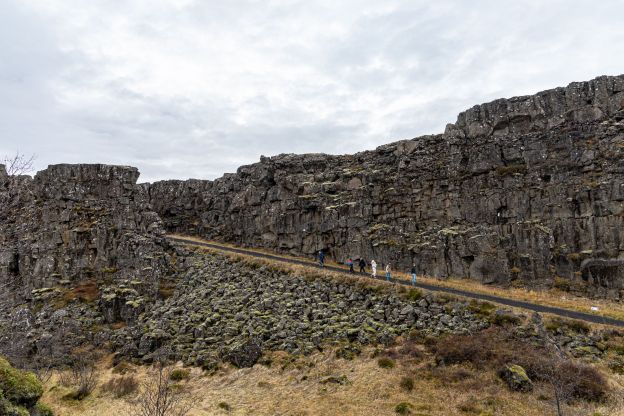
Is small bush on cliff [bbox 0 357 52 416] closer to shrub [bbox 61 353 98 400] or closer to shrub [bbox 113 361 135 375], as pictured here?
shrub [bbox 61 353 98 400]

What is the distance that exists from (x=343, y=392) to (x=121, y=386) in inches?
543

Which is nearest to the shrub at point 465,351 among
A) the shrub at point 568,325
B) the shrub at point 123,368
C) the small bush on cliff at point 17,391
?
the shrub at point 568,325

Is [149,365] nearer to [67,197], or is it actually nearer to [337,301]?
[337,301]

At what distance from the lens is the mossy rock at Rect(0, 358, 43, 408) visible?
8883 mm

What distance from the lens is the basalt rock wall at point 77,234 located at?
3712cm

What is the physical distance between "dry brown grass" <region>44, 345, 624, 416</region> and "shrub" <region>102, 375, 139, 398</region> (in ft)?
1.08

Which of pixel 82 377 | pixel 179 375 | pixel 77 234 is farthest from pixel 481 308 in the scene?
pixel 77 234

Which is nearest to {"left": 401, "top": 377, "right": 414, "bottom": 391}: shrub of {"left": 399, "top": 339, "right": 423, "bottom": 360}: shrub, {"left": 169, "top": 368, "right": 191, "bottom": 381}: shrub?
{"left": 399, "top": 339, "right": 423, "bottom": 360}: shrub

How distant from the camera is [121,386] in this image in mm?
22844

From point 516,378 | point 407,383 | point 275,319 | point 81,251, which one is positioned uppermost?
point 81,251

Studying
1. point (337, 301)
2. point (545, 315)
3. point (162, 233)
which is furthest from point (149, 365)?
point (545, 315)

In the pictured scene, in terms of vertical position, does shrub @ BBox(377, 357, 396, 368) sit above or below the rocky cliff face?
below

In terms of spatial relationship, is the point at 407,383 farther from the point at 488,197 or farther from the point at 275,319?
the point at 488,197

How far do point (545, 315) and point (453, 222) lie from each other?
1696cm
